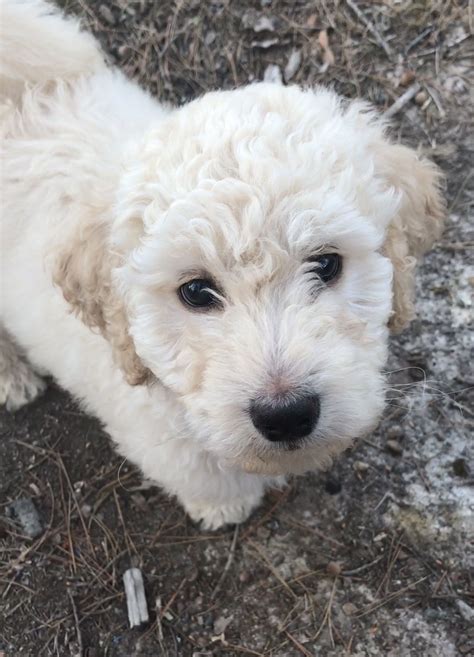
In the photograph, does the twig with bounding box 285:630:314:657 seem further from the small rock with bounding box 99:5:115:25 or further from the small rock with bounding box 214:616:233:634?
the small rock with bounding box 99:5:115:25

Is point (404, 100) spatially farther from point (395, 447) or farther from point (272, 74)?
point (395, 447)

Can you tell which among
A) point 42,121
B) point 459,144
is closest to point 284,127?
point 42,121

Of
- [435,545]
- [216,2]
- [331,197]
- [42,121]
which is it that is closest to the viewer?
[331,197]

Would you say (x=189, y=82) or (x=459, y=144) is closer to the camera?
(x=459, y=144)

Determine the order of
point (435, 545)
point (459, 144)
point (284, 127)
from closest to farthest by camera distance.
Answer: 1. point (284, 127)
2. point (435, 545)
3. point (459, 144)

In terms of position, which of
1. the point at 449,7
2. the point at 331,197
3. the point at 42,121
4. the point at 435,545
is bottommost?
the point at 435,545

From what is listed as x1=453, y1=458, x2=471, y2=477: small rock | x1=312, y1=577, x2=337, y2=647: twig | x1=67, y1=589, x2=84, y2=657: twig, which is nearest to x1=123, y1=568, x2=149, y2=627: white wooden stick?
x1=67, y1=589, x2=84, y2=657: twig

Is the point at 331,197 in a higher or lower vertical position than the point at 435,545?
higher

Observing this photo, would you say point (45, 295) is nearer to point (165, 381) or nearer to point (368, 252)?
point (165, 381)
